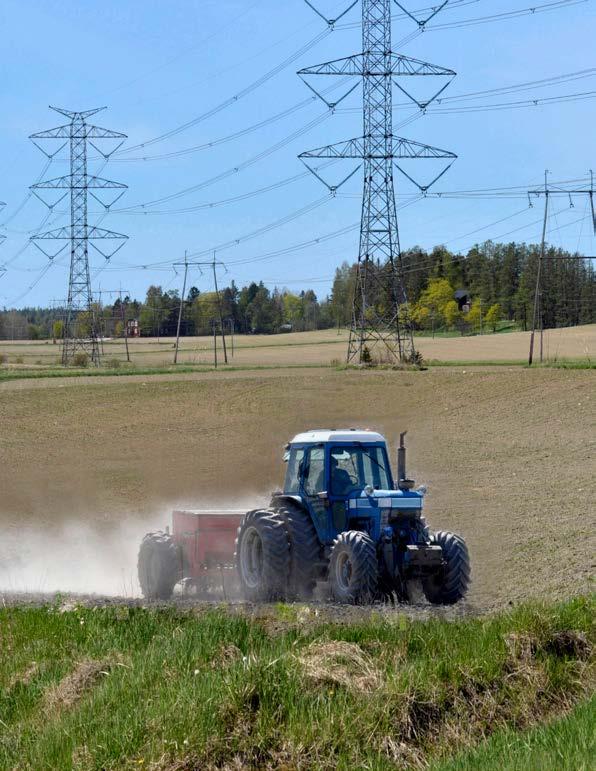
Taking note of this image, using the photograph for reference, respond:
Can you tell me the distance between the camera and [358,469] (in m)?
17.7

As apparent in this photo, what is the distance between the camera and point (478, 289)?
558 ft

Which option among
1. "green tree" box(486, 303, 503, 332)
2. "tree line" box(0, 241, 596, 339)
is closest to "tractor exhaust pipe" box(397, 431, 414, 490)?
"tree line" box(0, 241, 596, 339)

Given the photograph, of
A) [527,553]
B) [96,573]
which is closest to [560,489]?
[527,553]

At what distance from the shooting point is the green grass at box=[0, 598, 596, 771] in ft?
31.6

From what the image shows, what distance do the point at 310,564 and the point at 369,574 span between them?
4.94 ft

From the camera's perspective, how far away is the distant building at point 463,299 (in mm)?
167438

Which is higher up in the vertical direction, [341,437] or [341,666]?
[341,437]

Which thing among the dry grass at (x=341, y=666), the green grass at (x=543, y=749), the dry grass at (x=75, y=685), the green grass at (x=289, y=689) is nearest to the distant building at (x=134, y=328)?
the green grass at (x=289, y=689)

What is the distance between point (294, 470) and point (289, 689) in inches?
326

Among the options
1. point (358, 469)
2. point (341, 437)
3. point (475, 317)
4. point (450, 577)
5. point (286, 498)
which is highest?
point (341, 437)

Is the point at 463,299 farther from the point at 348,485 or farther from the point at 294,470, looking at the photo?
the point at 348,485

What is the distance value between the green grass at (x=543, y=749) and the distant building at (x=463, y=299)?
15893cm

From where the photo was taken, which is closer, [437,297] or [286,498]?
[286,498]

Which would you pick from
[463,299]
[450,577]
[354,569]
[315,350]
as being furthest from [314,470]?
[463,299]
